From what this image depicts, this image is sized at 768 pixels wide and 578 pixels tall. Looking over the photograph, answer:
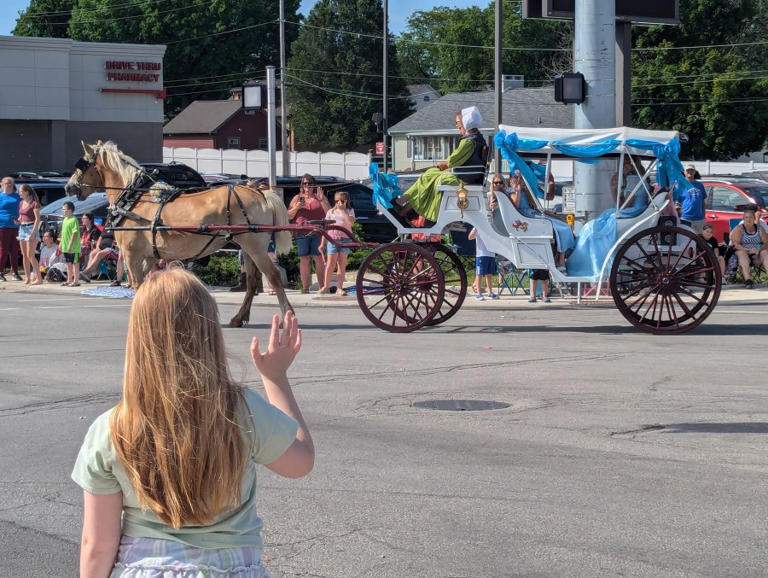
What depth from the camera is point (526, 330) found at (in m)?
15.1

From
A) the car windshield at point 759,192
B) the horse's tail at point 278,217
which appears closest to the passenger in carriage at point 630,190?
the horse's tail at point 278,217

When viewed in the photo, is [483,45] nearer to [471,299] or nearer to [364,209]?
[364,209]

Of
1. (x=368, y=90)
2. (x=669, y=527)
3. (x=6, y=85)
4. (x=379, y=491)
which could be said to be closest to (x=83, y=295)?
(x=379, y=491)

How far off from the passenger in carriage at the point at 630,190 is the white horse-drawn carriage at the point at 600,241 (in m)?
0.02

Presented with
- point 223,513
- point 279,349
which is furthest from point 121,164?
point 223,513

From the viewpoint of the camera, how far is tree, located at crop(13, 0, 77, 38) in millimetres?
101938

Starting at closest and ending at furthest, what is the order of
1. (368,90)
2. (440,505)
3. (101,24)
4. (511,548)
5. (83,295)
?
(511,548) → (440,505) → (83,295) → (368,90) → (101,24)

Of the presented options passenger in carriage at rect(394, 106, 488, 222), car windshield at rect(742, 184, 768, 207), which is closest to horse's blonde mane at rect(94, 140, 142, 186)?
passenger in carriage at rect(394, 106, 488, 222)

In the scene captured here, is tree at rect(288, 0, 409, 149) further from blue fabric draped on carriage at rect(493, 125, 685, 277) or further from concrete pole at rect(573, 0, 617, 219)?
blue fabric draped on carriage at rect(493, 125, 685, 277)

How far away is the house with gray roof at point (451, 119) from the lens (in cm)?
6869

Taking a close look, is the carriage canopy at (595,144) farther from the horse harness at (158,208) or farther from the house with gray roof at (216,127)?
the house with gray roof at (216,127)

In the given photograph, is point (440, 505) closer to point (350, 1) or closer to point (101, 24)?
point (350, 1)

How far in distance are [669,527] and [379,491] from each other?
175 cm

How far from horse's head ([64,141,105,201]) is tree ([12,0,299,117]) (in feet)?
277
